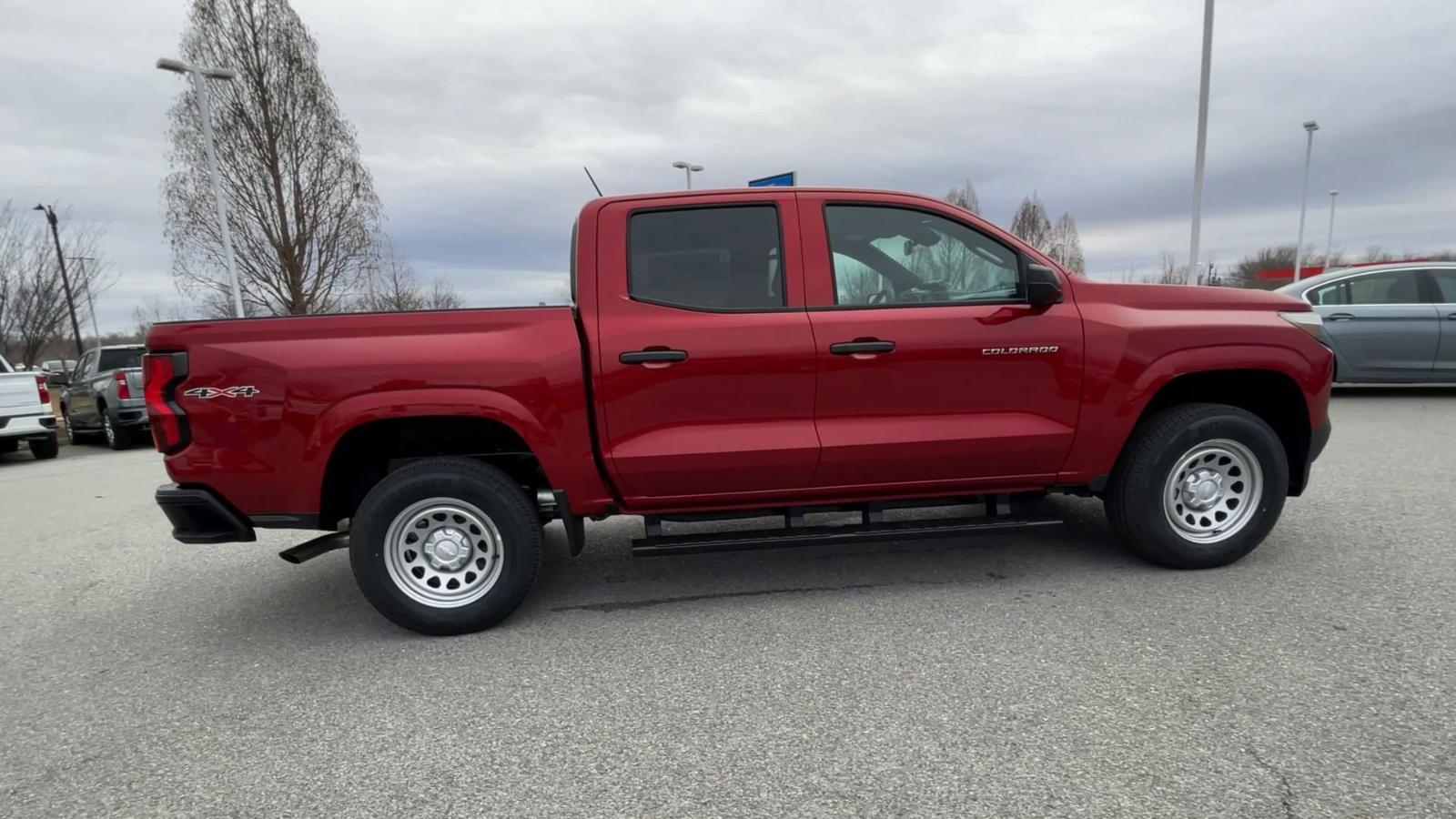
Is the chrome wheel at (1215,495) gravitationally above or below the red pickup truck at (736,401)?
below

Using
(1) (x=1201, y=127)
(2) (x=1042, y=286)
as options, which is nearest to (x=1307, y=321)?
(2) (x=1042, y=286)

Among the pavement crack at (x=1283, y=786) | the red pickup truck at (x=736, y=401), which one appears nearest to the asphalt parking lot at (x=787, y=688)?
the pavement crack at (x=1283, y=786)

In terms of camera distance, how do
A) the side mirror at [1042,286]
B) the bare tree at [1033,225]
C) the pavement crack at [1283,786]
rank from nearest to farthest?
the pavement crack at [1283,786] → the side mirror at [1042,286] → the bare tree at [1033,225]

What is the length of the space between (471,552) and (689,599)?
1071 mm

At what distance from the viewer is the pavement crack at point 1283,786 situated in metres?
2.08

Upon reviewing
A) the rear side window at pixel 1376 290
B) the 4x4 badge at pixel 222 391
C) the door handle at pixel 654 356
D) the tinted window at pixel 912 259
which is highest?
the tinted window at pixel 912 259

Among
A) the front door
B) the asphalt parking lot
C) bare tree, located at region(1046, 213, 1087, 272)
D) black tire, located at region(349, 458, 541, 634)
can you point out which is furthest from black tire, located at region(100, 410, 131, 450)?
bare tree, located at region(1046, 213, 1087, 272)

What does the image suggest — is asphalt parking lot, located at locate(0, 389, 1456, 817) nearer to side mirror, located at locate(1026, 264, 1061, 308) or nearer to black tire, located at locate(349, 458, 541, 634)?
black tire, located at locate(349, 458, 541, 634)

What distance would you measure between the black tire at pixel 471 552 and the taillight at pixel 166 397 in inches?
32.1

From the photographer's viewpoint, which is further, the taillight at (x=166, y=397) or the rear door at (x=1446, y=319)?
the rear door at (x=1446, y=319)

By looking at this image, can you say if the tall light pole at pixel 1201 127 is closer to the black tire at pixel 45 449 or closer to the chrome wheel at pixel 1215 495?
the chrome wheel at pixel 1215 495

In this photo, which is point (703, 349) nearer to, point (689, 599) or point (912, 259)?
point (912, 259)

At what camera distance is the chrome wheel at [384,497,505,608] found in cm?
342

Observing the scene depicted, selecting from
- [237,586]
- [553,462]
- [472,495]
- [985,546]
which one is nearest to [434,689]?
[472,495]
